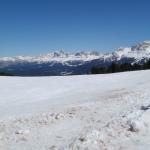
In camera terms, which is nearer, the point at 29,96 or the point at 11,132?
the point at 11,132

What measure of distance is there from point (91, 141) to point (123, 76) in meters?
25.9

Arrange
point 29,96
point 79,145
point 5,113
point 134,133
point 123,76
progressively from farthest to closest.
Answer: point 123,76 < point 29,96 < point 5,113 < point 134,133 < point 79,145

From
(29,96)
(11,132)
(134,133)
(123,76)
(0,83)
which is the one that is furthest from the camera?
(123,76)

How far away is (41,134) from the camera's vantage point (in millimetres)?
13141

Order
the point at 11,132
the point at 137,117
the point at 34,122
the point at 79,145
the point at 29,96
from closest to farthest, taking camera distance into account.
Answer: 1. the point at 79,145
2. the point at 137,117
3. the point at 11,132
4. the point at 34,122
5. the point at 29,96

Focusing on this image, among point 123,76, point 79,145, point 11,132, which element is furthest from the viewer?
point 123,76

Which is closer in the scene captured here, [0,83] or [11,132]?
[11,132]

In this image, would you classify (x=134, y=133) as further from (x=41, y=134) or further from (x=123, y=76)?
(x=123, y=76)

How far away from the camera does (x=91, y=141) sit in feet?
35.6

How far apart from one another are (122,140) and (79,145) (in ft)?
5.01

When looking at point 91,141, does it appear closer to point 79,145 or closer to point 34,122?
point 79,145

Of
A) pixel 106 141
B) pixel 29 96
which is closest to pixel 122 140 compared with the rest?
pixel 106 141

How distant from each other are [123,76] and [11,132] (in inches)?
942

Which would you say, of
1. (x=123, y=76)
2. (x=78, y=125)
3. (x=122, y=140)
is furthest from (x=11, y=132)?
(x=123, y=76)
